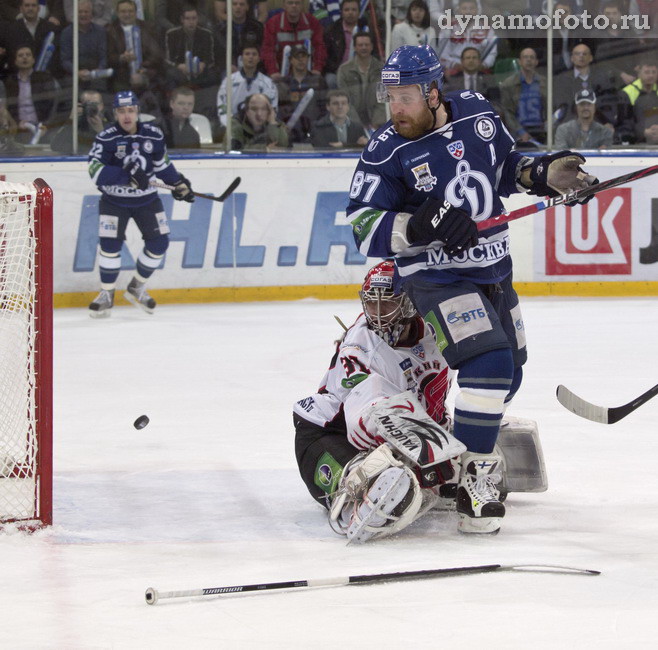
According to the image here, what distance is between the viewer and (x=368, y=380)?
2.99 metres

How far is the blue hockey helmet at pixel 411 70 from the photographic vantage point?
2932 millimetres

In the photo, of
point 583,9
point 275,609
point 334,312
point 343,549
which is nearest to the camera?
point 275,609

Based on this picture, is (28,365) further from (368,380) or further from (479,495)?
(479,495)

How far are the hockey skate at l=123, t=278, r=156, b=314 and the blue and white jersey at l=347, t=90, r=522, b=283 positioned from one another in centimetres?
473

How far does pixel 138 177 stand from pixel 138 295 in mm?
700

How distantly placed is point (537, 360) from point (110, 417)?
2098mm

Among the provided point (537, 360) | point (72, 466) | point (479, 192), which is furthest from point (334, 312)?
point (479, 192)

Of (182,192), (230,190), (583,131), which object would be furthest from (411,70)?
(583,131)

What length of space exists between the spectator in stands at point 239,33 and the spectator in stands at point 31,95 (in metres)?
Result: 1.05

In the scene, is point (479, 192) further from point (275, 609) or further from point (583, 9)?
point (583, 9)

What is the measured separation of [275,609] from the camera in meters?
2.35

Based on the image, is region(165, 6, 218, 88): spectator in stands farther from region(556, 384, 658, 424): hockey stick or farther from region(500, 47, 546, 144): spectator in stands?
region(556, 384, 658, 424): hockey stick

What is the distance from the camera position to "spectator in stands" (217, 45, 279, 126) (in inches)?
319

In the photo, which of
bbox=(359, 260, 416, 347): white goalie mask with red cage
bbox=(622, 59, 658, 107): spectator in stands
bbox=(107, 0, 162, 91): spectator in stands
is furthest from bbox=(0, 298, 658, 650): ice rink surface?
bbox=(622, 59, 658, 107): spectator in stands
